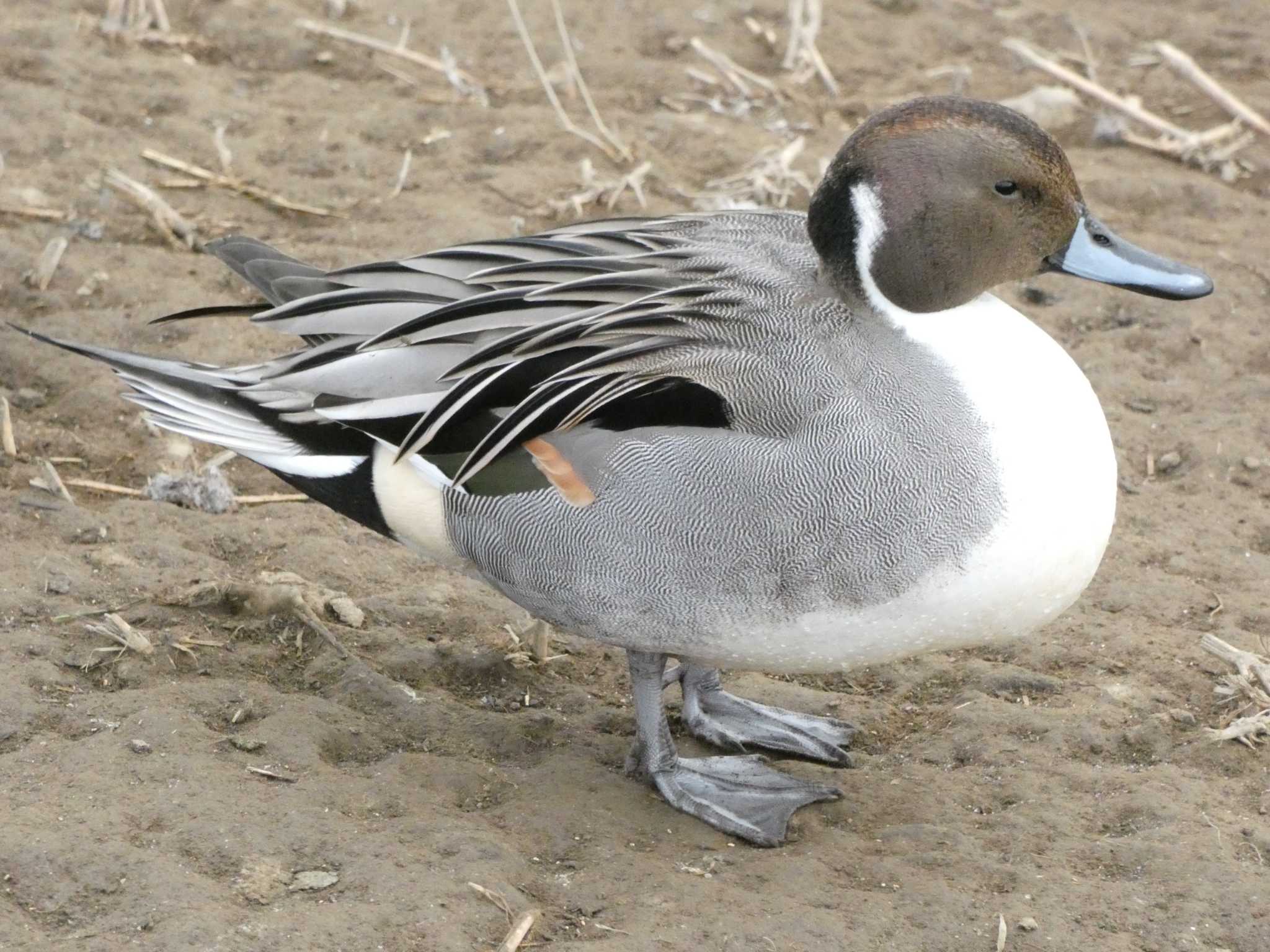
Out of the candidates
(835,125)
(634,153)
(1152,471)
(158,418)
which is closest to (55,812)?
(158,418)

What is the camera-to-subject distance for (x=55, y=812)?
101 inches

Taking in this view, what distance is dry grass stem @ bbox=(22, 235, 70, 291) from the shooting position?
13.5 ft

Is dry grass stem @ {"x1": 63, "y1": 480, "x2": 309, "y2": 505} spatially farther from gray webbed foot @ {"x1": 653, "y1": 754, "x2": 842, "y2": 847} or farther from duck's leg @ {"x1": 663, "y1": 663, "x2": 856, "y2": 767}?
gray webbed foot @ {"x1": 653, "y1": 754, "x2": 842, "y2": 847}

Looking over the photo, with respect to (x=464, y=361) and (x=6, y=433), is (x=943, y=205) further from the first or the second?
(x=6, y=433)

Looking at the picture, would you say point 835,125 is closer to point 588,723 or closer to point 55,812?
point 588,723

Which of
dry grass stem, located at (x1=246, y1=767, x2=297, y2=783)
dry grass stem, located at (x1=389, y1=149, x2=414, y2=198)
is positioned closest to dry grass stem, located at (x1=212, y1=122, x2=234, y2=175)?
dry grass stem, located at (x1=389, y1=149, x2=414, y2=198)

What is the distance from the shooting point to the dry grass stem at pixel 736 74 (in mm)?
5332

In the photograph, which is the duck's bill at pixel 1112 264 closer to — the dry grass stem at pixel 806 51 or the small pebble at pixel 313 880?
the small pebble at pixel 313 880

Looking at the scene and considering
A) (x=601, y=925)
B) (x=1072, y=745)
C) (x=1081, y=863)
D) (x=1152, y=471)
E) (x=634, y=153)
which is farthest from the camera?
(x=634, y=153)

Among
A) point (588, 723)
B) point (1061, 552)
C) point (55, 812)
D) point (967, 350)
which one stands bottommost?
point (588, 723)

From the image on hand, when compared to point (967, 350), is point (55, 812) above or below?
below

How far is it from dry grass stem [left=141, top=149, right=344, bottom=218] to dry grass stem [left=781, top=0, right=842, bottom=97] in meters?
1.77

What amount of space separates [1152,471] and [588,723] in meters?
1.58

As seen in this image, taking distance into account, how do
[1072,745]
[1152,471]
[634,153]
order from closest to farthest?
[1072,745] < [1152,471] < [634,153]
